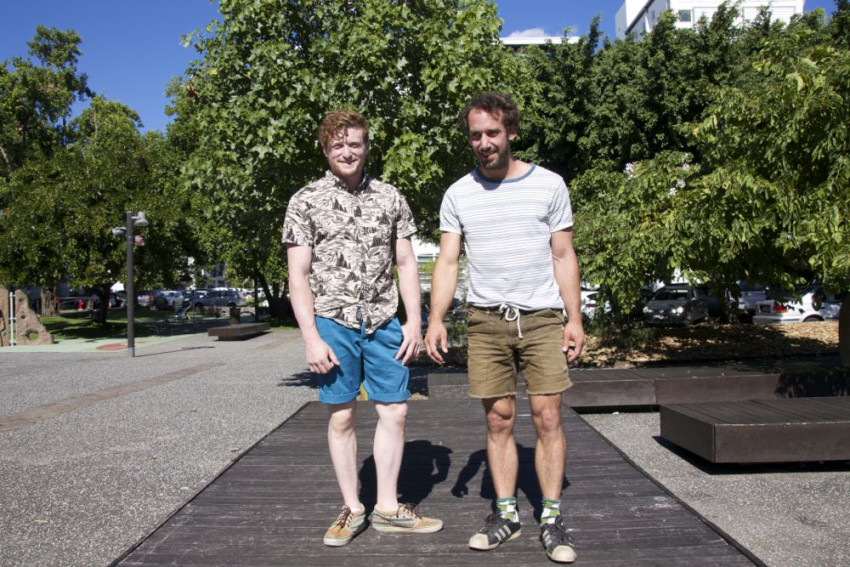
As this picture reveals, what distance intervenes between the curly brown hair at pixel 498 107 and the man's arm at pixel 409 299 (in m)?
0.62

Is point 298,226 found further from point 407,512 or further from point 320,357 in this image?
point 407,512

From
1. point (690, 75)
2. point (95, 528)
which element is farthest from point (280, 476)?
point (690, 75)

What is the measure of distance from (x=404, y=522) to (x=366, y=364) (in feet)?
2.43

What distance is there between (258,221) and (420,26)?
3.21 meters

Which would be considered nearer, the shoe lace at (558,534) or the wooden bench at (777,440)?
the shoe lace at (558,534)

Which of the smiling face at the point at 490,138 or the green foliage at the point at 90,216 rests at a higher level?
the green foliage at the point at 90,216

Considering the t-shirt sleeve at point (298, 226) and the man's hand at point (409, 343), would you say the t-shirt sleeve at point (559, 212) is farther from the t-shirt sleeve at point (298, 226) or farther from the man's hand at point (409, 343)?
the t-shirt sleeve at point (298, 226)

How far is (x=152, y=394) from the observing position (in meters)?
9.94

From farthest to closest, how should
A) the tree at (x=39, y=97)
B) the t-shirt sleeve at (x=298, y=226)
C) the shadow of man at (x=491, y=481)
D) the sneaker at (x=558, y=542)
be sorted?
the tree at (x=39, y=97), the shadow of man at (x=491, y=481), the t-shirt sleeve at (x=298, y=226), the sneaker at (x=558, y=542)

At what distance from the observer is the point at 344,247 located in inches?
120

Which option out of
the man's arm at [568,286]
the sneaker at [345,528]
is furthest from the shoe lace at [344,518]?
the man's arm at [568,286]

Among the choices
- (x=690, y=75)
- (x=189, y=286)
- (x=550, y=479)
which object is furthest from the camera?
Result: (x=189, y=286)

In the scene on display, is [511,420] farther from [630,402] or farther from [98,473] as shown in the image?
[630,402]

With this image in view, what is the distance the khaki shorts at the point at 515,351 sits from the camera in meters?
2.93
